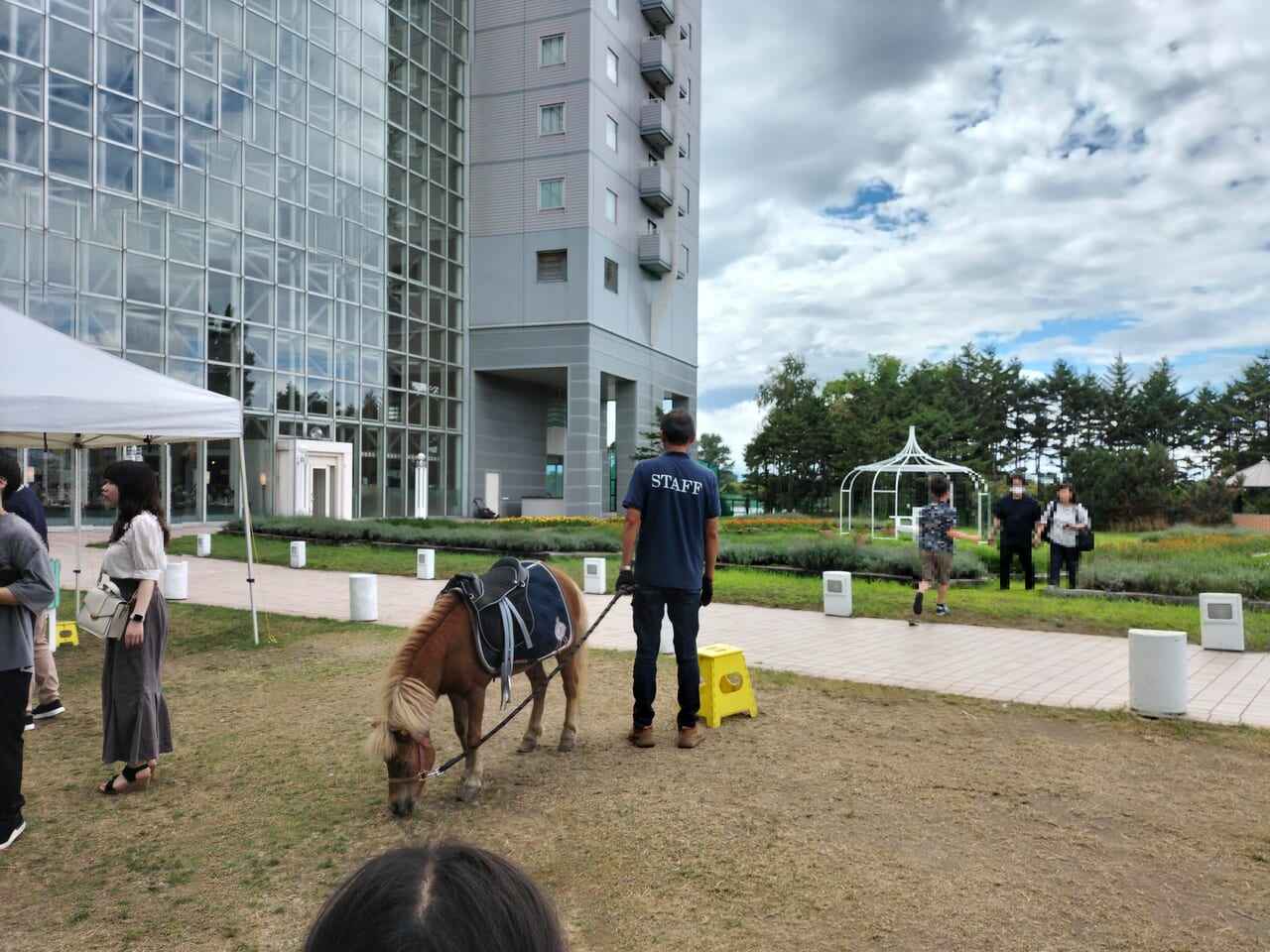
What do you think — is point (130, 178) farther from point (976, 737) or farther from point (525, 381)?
point (976, 737)

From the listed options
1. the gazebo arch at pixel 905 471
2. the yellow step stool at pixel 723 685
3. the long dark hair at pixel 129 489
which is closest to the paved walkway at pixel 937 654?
the yellow step stool at pixel 723 685

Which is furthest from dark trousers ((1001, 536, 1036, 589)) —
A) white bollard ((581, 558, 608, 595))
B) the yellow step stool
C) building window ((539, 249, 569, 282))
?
building window ((539, 249, 569, 282))

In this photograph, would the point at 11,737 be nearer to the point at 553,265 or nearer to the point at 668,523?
the point at 668,523

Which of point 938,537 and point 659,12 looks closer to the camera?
point 938,537

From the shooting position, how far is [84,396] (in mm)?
7887

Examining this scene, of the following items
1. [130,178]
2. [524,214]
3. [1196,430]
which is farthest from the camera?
[1196,430]

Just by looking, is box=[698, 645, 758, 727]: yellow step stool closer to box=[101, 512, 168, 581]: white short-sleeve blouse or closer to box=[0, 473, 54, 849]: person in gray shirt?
box=[101, 512, 168, 581]: white short-sleeve blouse

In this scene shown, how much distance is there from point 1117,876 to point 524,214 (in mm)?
38248

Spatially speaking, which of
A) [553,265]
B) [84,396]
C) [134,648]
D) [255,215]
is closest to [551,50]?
[553,265]

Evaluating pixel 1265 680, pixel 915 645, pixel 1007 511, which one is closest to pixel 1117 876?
pixel 1265 680

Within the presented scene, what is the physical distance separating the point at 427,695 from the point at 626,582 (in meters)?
1.70

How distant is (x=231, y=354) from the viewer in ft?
97.2

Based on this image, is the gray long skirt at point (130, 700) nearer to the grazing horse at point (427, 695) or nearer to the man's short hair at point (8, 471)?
the man's short hair at point (8, 471)

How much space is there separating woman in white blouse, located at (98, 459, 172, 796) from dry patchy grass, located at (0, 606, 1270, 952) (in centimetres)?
27
